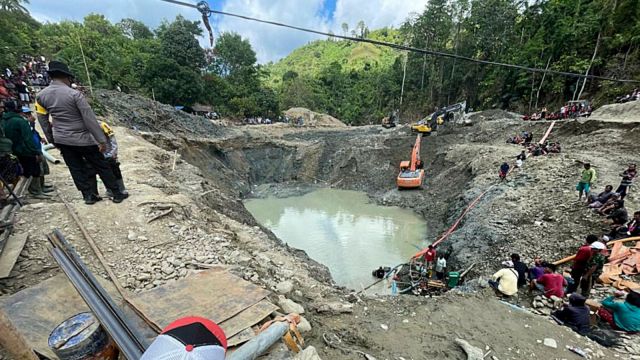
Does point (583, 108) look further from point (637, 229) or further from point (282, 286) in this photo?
point (282, 286)

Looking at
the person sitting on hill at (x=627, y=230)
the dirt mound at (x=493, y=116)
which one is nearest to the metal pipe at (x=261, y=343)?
the person sitting on hill at (x=627, y=230)

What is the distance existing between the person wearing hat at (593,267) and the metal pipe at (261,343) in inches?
220

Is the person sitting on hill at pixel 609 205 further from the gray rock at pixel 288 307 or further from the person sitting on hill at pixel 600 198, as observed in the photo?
the gray rock at pixel 288 307

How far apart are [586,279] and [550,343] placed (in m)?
2.33

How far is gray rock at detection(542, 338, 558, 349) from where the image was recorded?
3449 mm

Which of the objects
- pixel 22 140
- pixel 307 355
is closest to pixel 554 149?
pixel 307 355

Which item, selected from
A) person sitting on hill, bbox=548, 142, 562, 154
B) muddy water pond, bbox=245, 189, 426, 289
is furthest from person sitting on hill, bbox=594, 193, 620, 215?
person sitting on hill, bbox=548, 142, 562, 154

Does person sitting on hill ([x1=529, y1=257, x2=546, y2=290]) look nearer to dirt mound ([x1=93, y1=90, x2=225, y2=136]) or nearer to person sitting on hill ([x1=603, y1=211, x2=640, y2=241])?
person sitting on hill ([x1=603, y1=211, x2=640, y2=241])

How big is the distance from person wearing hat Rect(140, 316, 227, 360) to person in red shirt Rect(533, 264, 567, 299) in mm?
6006

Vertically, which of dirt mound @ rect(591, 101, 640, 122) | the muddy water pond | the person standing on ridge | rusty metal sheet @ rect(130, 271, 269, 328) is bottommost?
the muddy water pond

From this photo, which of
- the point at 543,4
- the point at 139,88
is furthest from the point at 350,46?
the point at 139,88

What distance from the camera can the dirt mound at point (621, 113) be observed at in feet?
41.9

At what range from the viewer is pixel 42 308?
2.25 metres

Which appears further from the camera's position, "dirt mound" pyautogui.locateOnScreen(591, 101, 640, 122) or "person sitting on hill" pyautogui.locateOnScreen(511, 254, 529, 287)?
"dirt mound" pyautogui.locateOnScreen(591, 101, 640, 122)
